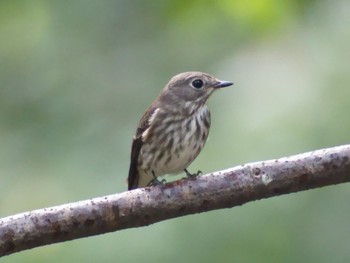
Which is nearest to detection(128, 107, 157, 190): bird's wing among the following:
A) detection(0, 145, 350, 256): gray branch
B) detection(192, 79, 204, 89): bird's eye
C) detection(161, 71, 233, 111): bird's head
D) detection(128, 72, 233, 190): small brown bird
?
detection(128, 72, 233, 190): small brown bird

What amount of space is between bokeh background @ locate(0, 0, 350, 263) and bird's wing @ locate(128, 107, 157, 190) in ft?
0.29

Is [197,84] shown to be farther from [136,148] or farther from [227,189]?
[227,189]

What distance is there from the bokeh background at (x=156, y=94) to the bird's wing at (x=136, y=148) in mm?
87

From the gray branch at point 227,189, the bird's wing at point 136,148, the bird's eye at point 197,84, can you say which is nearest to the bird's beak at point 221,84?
the bird's eye at point 197,84

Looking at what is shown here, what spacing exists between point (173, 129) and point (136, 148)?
0.20 meters

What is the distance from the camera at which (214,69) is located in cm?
658

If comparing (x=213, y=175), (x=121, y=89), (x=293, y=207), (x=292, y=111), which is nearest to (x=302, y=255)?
(x=293, y=207)

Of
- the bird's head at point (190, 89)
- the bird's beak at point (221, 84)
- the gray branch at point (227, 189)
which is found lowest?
the gray branch at point (227, 189)

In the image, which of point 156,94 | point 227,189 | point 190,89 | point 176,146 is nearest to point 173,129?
point 176,146

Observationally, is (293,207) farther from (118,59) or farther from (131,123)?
(118,59)

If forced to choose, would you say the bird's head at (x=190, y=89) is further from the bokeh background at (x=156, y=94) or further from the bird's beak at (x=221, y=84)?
the bokeh background at (x=156, y=94)

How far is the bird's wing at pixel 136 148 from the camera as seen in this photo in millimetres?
5934

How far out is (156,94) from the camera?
21.9 feet

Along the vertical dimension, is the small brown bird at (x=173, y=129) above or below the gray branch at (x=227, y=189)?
above
